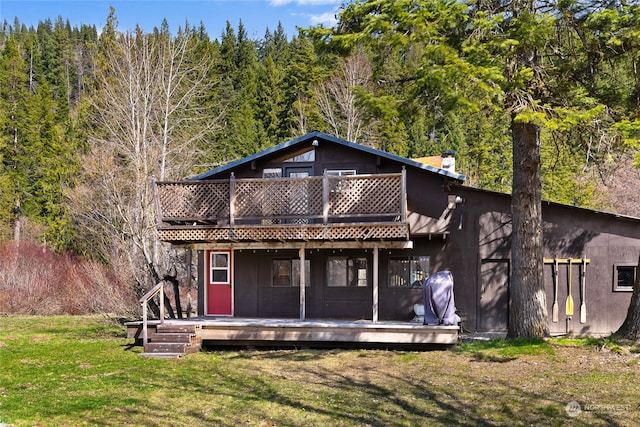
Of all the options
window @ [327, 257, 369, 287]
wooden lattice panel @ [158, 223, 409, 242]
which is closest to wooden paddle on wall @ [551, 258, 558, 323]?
wooden lattice panel @ [158, 223, 409, 242]

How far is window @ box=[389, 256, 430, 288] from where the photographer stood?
17594 millimetres

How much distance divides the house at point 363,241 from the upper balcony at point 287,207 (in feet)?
0.09

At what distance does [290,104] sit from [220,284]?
24.4 meters

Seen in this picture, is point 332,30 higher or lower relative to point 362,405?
higher

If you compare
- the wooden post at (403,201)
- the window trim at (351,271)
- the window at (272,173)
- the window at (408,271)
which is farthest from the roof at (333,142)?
the window trim at (351,271)

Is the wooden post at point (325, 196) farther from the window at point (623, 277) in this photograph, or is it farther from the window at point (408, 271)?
the window at point (623, 277)

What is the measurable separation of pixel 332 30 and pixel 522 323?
309 inches

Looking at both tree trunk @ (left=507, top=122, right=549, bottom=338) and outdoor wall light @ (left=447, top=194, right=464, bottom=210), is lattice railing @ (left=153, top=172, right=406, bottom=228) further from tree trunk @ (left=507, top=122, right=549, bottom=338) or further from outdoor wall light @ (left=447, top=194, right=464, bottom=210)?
tree trunk @ (left=507, top=122, right=549, bottom=338)

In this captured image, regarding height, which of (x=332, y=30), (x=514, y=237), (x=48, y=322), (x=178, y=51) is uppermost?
(x=178, y=51)

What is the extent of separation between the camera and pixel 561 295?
16984 mm

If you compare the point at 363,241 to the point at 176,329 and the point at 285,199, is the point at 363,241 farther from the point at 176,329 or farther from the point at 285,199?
the point at 176,329

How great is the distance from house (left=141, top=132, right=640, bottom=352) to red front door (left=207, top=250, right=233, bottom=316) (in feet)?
0.10

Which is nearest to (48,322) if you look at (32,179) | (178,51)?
(178,51)

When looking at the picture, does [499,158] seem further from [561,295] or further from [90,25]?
[90,25]
